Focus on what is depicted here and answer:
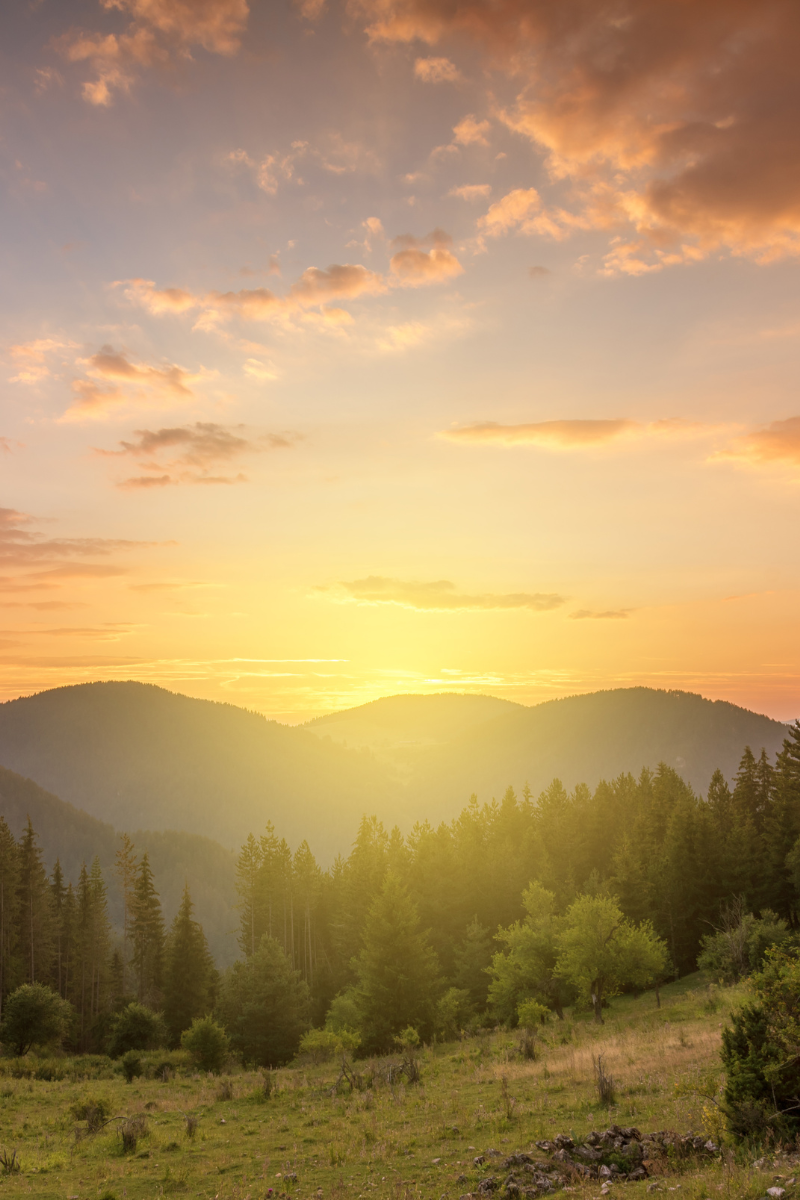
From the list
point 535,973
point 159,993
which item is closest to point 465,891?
point 535,973

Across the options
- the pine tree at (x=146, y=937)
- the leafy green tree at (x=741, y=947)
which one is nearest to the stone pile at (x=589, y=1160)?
the leafy green tree at (x=741, y=947)

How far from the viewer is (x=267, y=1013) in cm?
4544

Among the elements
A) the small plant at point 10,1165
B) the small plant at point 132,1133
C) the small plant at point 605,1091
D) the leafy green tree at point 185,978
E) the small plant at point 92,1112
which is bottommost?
the leafy green tree at point 185,978

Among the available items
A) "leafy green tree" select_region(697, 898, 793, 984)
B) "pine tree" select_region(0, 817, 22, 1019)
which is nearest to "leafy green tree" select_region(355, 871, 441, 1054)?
"leafy green tree" select_region(697, 898, 793, 984)

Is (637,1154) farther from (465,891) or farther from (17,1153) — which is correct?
(465,891)

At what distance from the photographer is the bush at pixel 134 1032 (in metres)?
49.7

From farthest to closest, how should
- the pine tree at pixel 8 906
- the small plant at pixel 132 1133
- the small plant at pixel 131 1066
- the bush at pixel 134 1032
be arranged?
1. the pine tree at pixel 8 906
2. the bush at pixel 134 1032
3. the small plant at pixel 131 1066
4. the small plant at pixel 132 1133

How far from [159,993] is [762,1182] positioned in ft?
254

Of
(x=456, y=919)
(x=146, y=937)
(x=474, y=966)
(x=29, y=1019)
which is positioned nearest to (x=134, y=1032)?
(x=29, y=1019)

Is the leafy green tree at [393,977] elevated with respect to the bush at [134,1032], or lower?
elevated

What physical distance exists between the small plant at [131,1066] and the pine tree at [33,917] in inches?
1260

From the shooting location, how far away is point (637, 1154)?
1227 centimetres

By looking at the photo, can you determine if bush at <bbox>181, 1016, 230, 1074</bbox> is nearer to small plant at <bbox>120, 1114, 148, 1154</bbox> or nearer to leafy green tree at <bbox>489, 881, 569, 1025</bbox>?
leafy green tree at <bbox>489, 881, 569, 1025</bbox>

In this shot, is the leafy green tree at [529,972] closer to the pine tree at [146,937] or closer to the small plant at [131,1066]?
the small plant at [131,1066]
